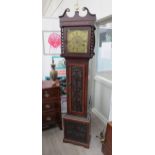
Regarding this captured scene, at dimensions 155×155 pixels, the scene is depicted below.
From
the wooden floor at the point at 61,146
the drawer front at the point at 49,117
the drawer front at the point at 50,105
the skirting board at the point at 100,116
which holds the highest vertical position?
the drawer front at the point at 50,105

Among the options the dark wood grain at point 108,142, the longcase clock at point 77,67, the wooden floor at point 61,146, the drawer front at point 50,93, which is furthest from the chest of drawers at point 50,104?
the dark wood grain at point 108,142

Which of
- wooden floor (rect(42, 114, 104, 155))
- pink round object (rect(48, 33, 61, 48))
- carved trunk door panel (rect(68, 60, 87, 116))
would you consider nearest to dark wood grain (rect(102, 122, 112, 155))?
wooden floor (rect(42, 114, 104, 155))

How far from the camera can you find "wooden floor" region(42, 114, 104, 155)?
1987mm

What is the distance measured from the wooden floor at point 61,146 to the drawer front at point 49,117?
0.17m

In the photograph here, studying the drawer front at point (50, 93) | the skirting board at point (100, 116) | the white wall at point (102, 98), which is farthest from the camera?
the skirting board at point (100, 116)

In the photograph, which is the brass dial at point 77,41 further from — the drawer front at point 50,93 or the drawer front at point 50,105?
the drawer front at point 50,105

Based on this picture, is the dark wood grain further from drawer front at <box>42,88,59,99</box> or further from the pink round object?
the pink round object

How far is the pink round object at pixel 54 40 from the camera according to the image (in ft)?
9.11

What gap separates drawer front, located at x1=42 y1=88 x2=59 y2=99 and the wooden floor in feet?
1.89
